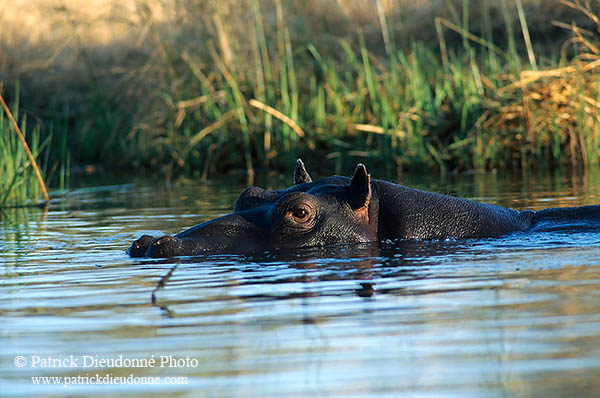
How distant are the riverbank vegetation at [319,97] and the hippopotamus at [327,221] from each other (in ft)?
13.7

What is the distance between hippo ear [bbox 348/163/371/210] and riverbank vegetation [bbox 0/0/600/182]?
4.61 metres

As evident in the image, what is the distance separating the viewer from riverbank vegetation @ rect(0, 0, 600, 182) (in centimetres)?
1159

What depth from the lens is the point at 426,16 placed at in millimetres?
19047

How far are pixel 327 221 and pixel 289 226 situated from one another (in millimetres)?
216

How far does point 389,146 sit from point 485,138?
114cm

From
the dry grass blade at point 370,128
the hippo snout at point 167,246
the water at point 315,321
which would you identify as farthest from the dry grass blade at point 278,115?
the hippo snout at point 167,246

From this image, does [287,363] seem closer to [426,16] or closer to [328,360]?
[328,360]

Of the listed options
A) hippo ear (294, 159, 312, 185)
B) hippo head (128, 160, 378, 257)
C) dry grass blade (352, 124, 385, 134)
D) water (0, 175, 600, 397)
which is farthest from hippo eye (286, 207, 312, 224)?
dry grass blade (352, 124, 385, 134)

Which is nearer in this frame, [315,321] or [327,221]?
[315,321]

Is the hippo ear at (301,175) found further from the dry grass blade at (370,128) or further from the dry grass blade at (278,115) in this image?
the dry grass blade at (278,115)

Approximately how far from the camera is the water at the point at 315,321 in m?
2.89

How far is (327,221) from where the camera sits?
217 inches

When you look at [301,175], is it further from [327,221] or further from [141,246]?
[141,246]

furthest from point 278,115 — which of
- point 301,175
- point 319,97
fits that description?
point 301,175
